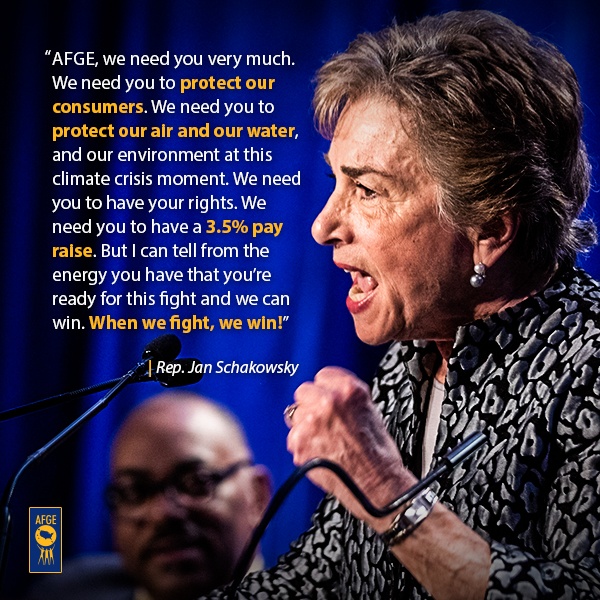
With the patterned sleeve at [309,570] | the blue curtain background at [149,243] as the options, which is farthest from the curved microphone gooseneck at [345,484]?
the blue curtain background at [149,243]

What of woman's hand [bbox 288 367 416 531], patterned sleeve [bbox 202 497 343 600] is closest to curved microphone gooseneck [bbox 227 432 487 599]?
woman's hand [bbox 288 367 416 531]

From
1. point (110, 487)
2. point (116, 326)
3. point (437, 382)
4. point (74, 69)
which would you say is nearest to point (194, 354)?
point (116, 326)

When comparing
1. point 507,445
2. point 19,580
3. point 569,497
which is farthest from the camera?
point 19,580

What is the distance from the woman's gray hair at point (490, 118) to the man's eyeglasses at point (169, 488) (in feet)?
2.66

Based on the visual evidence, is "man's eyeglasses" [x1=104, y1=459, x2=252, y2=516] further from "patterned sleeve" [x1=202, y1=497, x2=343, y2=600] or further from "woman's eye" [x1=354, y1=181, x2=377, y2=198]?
"woman's eye" [x1=354, y1=181, x2=377, y2=198]

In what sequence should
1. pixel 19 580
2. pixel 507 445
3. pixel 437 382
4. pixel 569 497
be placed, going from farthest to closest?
pixel 19 580 < pixel 437 382 < pixel 507 445 < pixel 569 497

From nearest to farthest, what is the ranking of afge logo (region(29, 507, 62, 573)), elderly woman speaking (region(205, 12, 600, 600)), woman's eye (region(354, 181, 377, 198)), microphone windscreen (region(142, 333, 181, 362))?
elderly woman speaking (region(205, 12, 600, 600)) → microphone windscreen (region(142, 333, 181, 362)) → woman's eye (region(354, 181, 377, 198)) → afge logo (region(29, 507, 62, 573))

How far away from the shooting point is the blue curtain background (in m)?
2.00

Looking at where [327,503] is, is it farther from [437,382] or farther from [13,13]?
[13,13]

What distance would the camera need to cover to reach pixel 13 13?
6.84 feet

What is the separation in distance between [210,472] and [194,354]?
0.28m

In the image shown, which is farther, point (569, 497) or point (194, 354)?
point (194, 354)

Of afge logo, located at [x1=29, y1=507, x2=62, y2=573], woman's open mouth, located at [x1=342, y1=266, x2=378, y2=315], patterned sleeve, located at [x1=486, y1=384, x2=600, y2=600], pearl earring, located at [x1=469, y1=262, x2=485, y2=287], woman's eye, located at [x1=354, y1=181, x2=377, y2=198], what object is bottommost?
afge logo, located at [x1=29, y1=507, x2=62, y2=573]

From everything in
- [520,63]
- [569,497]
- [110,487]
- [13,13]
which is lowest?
[110,487]
